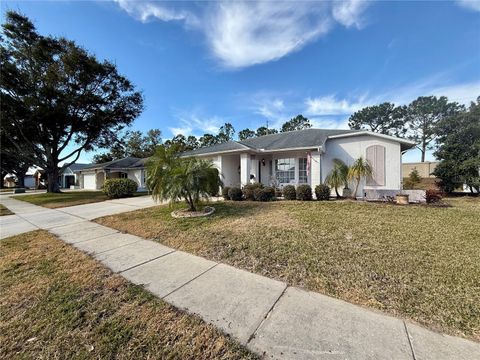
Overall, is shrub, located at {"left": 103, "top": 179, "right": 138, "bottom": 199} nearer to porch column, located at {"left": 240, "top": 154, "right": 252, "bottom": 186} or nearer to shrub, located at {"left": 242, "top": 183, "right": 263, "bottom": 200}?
porch column, located at {"left": 240, "top": 154, "right": 252, "bottom": 186}

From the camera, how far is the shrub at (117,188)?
50.5 ft

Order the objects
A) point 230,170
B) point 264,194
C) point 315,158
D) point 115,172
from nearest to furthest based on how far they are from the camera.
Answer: point 264,194
point 315,158
point 230,170
point 115,172

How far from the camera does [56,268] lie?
3959 mm

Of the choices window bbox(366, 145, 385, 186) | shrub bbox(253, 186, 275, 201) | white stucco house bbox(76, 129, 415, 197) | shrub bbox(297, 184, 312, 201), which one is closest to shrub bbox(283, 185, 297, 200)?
shrub bbox(297, 184, 312, 201)

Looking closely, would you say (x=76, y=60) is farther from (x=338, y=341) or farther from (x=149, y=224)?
(x=338, y=341)

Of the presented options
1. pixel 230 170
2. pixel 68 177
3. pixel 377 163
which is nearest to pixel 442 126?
pixel 377 163

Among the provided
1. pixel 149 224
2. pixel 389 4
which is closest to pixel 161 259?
pixel 149 224

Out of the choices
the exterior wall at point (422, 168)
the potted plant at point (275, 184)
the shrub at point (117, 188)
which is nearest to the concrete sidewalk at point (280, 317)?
the potted plant at point (275, 184)

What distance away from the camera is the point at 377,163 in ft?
35.9

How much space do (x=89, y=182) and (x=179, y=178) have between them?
101 feet

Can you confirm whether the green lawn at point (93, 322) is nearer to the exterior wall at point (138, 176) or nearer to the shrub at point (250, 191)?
the shrub at point (250, 191)

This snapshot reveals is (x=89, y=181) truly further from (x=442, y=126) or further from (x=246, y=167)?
(x=442, y=126)

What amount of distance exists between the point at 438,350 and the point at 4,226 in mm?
12008

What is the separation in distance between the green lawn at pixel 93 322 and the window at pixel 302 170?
1083cm
